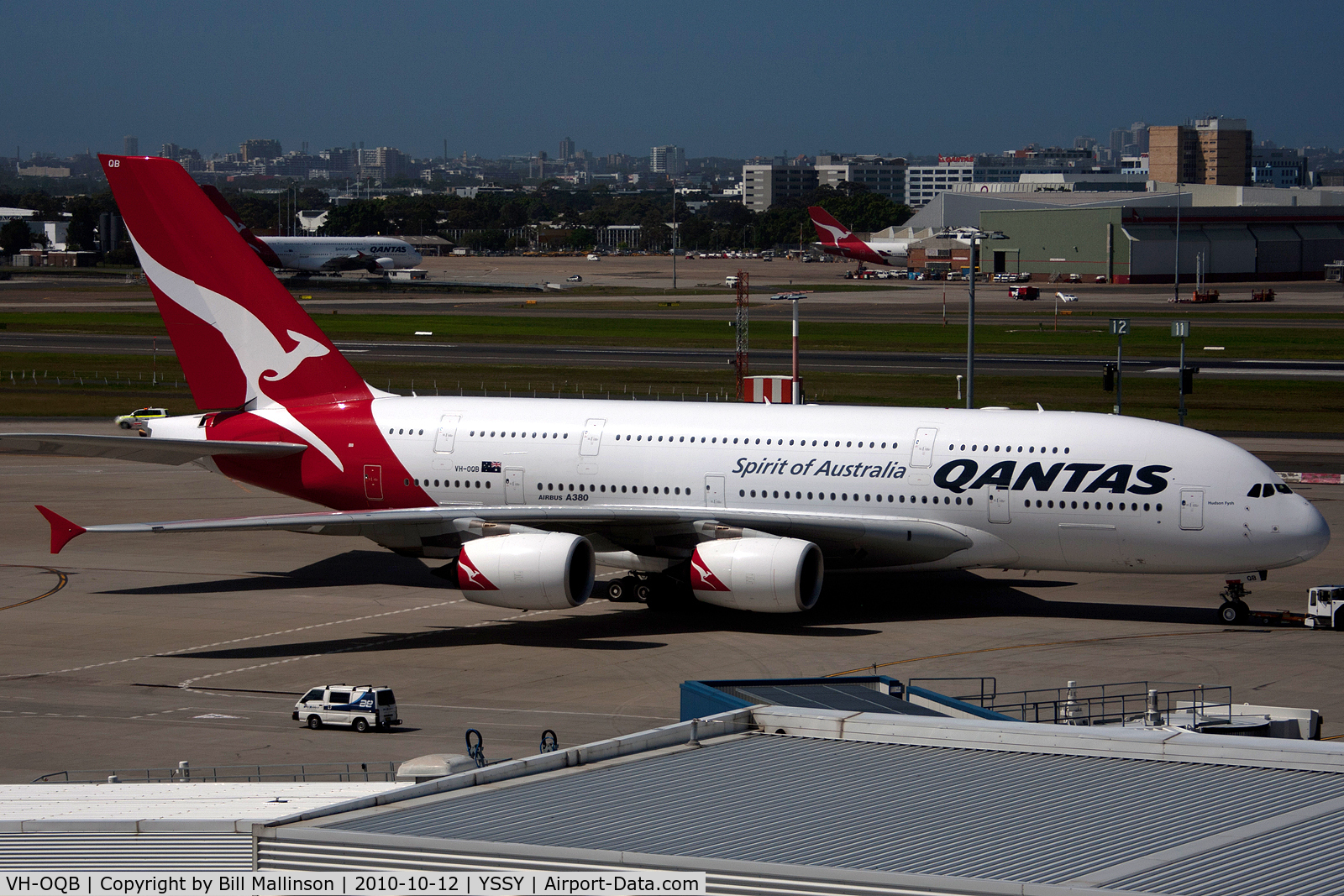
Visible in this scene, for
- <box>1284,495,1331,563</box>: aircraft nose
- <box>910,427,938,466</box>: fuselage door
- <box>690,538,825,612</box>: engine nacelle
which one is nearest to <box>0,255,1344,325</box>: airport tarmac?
<box>910,427,938,466</box>: fuselage door

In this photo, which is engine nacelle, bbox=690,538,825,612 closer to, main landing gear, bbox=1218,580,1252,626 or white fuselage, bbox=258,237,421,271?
main landing gear, bbox=1218,580,1252,626

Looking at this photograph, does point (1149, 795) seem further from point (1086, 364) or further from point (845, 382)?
point (1086, 364)

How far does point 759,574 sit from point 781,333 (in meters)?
89.5

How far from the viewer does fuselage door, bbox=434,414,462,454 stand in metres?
43.2

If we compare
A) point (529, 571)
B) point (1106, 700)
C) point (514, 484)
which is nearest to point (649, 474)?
point (514, 484)

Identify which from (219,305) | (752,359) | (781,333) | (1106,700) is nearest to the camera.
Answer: (1106,700)

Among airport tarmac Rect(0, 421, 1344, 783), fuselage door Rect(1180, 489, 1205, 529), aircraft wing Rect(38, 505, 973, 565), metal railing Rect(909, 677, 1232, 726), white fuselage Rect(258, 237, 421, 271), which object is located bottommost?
airport tarmac Rect(0, 421, 1344, 783)

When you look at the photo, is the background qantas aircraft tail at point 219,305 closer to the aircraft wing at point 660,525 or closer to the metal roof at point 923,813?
the aircraft wing at point 660,525

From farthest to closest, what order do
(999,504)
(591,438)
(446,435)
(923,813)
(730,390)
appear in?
(730,390) < (446,435) < (591,438) < (999,504) < (923,813)

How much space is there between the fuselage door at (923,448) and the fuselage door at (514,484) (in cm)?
1069

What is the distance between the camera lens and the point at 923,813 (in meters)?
16.3

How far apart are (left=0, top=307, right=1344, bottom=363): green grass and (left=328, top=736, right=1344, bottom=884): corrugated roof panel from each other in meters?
93.2

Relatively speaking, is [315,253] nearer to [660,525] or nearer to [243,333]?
[243,333]

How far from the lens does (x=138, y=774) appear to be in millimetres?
26203
